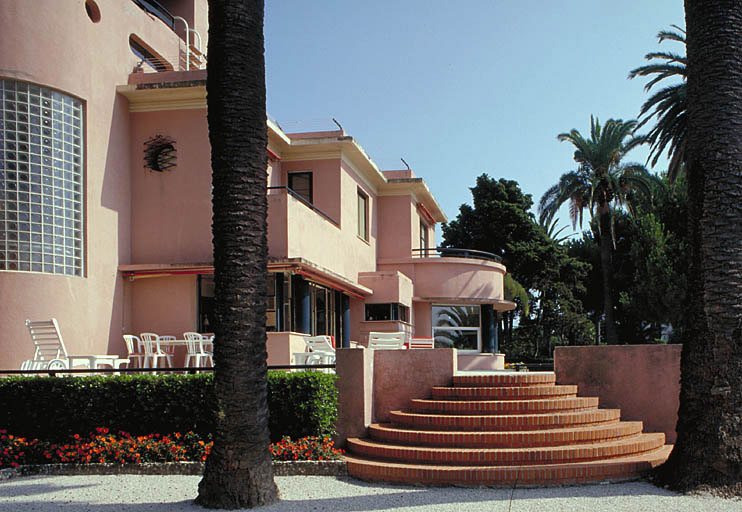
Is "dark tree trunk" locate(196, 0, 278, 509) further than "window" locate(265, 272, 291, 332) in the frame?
No

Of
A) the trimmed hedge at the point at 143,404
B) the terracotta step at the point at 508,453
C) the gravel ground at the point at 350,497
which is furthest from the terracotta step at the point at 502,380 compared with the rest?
the gravel ground at the point at 350,497

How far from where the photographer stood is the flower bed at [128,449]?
1127 centimetres

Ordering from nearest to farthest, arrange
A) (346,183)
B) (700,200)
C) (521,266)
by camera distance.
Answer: (700,200) < (346,183) < (521,266)

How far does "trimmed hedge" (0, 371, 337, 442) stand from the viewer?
11719 mm

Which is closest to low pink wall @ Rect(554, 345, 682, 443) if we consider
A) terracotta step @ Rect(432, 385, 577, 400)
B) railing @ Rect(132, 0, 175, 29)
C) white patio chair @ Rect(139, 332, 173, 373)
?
terracotta step @ Rect(432, 385, 577, 400)

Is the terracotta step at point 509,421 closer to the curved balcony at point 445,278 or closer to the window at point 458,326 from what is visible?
the curved balcony at point 445,278

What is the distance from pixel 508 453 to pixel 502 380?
232cm

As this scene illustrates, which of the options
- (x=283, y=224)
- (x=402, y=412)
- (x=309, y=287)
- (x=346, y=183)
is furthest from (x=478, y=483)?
(x=346, y=183)

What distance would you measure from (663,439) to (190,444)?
7.16m

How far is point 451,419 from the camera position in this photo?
11625 millimetres

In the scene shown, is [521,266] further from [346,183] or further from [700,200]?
[700,200]

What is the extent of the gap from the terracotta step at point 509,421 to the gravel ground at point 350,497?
1.67m

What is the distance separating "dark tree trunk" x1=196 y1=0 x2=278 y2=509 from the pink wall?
8.10 metres

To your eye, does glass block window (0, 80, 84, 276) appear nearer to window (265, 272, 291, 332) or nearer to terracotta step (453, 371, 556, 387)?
window (265, 272, 291, 332)
